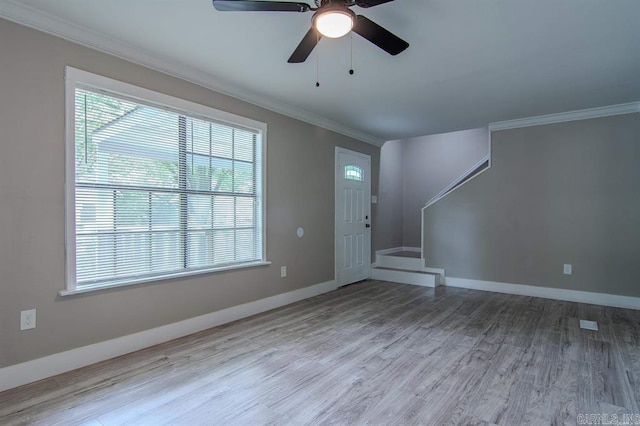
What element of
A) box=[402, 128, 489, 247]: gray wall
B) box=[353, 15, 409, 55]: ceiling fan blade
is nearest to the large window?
box=[353, 15, 409, 55]: ceiling fan blade

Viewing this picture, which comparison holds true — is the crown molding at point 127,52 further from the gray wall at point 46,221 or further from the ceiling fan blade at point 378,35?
the ceiling fan blade at point 378,35

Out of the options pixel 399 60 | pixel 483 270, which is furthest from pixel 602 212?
pixel 399 60

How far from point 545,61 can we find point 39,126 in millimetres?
4086

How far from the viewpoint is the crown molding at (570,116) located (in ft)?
13.8

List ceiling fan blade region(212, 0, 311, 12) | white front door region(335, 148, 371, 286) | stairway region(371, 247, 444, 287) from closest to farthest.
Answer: ceiling fan blade region(212, 0, 311, 12), white front door region(335, 148, 371, 286), stairway region(371, 247, 444, 287)

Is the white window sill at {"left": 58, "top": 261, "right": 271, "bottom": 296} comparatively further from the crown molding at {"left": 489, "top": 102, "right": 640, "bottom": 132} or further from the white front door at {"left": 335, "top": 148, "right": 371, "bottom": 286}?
the crown molding at {"left": 489, "top": 102, "right": 640, "bottom": 132}

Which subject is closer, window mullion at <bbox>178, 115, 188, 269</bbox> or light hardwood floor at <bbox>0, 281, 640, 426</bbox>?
light hardwood floor at <bbox>0, 281, 640, 426</bbox>

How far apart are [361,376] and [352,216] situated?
337cm

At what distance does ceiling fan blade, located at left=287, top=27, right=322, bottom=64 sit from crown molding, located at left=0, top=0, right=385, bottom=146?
4.49 ft

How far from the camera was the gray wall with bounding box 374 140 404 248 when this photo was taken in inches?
258

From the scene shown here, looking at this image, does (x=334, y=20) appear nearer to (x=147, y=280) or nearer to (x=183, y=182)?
(x=183, y=182)

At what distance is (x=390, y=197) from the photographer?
272 inches

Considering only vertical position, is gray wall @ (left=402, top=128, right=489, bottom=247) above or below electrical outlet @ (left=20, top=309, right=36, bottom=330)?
above

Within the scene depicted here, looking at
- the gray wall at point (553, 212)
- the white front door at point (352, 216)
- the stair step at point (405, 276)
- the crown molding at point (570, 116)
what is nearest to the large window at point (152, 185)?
the white front door at point (352, 216)
